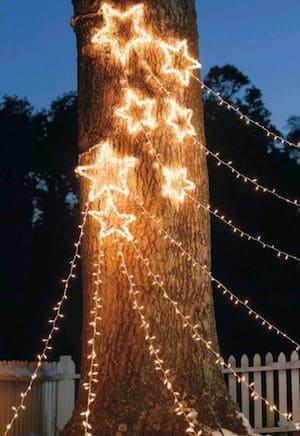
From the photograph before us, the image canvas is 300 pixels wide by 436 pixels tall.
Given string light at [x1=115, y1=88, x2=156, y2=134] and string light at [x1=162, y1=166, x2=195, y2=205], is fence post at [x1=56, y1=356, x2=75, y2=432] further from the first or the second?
string light at [x1=115, y1=88, x2=156, y2=134]

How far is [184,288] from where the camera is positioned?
6207mm

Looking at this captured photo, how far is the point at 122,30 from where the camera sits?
21.1 feet

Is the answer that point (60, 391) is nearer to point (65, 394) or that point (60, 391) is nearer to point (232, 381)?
point (65, 394)

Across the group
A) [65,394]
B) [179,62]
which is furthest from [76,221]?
[179,62]

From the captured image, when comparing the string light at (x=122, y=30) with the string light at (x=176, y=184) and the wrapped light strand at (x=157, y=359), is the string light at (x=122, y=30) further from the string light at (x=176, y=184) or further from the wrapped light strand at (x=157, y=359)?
the wrapped light strand at (x=157, y=359)

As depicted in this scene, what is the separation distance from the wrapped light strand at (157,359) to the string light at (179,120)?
104cm

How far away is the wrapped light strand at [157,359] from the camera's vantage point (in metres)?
5.87

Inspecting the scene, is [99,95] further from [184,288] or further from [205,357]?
[205,357]

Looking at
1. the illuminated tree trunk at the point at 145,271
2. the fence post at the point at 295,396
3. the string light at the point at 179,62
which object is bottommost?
the fence post at the point at 295,396

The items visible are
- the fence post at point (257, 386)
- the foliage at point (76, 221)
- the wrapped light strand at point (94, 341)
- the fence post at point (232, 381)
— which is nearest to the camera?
the wrapped light strand at point (94, 341)

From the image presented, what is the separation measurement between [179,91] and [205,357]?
210 centimetres

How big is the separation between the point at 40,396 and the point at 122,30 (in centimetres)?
408

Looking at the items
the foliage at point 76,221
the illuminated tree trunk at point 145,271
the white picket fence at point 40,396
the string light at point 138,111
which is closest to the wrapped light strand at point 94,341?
the illuminated tree trunk at point 145,271

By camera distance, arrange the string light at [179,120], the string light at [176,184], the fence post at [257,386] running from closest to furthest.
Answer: the string light at [176,184]
the string light at [179,120]
the fence post at [257,386]
